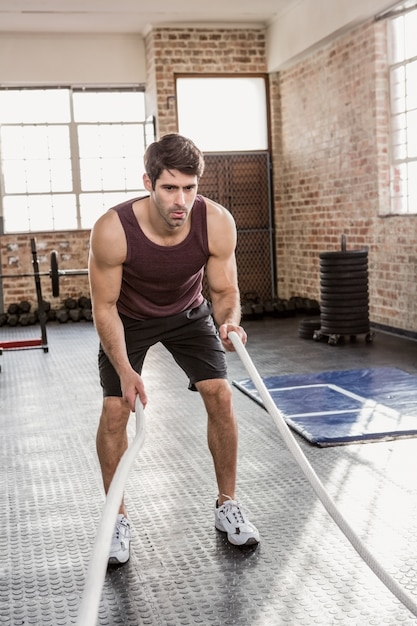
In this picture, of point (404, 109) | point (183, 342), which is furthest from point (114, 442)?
point (404, 109)

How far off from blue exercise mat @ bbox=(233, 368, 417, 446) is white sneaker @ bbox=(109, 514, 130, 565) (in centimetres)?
133

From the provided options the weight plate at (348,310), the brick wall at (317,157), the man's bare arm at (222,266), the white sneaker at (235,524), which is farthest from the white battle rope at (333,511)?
the brick wall at (317,157)

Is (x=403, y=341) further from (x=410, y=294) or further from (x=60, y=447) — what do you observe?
(x=60, y=447)

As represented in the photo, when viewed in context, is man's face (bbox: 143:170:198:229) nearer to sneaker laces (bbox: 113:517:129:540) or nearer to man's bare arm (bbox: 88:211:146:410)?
man's bare arm (bbox: 88:211:146:410)

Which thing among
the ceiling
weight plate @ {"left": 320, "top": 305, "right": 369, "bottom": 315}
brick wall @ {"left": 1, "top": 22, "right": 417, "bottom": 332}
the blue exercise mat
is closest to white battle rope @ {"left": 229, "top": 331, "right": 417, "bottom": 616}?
the blue exercise mat

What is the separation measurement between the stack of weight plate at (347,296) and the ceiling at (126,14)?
329 cm

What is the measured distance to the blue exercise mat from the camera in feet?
12.9

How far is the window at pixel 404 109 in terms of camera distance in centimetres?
693

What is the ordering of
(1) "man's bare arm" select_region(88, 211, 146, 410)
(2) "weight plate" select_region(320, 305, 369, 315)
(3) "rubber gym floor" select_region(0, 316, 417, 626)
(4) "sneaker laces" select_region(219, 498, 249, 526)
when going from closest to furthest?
(3) "rubber gym floor" select_region(0, 316, 417, 626), (1) "man's bare arm" select_region(88, 211, 146, 410), (4) "sneaker laces" select_region(219, 498, 249, 526), (2) "weight plate" select_region(320, 305, 369, 315)

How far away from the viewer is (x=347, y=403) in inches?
180

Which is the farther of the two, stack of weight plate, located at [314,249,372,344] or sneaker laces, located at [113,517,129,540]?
stack of weight plate, located at [314,249,372,344]

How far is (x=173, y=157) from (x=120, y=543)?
3.99 feet

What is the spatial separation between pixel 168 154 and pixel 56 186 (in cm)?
777

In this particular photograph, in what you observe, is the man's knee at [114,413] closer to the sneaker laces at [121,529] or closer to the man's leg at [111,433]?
the man's leg at [111,433]
